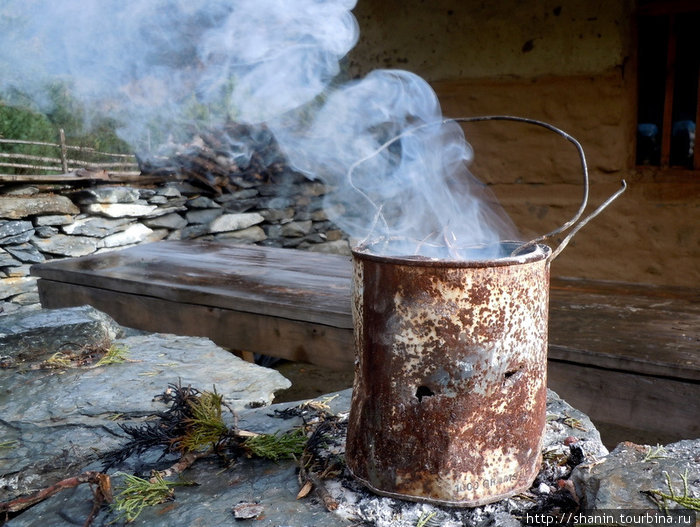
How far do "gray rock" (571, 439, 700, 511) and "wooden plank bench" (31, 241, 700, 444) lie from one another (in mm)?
548

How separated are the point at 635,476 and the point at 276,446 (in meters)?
0.96

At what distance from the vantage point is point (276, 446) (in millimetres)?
1885

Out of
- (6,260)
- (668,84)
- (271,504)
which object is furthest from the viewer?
(6,260)

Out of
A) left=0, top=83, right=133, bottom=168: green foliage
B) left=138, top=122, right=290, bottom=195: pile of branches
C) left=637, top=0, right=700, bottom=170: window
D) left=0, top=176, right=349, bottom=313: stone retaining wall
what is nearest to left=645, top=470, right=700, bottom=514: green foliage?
left=637, top=0, right=700, bottom=170: window

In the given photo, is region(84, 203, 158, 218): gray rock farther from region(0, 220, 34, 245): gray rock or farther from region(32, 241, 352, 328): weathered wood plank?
region(32, 241, 352, 328): weathered wood plank

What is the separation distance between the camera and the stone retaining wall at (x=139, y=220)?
5.85 metres

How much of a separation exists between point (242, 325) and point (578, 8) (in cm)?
312

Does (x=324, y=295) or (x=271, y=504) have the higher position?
(x=324, y=295)

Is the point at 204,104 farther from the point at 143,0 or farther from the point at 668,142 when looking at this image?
the point at 668,142

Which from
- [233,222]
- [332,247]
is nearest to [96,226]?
[233,222]

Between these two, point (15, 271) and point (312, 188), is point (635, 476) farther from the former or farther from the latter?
point (312, 188)

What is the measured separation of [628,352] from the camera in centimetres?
227

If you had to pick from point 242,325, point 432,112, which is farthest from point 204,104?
point 242,325

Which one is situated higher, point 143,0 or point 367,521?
point 143,0
